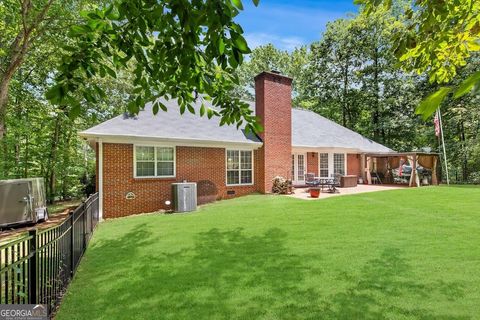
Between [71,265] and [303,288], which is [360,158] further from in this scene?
[71,265]

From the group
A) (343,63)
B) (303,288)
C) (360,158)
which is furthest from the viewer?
(343,63)

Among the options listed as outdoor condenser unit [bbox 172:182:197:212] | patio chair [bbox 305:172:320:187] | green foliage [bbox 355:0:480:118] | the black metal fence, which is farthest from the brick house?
green foliage [bbox 355:0:480:118]

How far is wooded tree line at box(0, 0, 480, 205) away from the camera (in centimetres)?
1497

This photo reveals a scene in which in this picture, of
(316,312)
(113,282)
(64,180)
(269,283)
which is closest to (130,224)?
(113,282)

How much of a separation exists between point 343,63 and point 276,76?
21.0m

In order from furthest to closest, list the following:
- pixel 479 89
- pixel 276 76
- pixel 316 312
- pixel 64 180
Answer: pixel 64 180 < pixel 276 76 < pixel 316 312 < pixel 479 89

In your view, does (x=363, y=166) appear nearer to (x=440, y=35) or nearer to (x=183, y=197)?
(x=183, y=197)

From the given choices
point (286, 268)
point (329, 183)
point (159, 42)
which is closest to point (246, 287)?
point (286, 268)

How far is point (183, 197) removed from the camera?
1113 centimetres

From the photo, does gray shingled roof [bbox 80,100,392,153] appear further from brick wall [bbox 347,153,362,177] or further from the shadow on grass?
the shadow on grass

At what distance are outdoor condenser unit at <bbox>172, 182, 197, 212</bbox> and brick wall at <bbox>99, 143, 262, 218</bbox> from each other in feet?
3.77

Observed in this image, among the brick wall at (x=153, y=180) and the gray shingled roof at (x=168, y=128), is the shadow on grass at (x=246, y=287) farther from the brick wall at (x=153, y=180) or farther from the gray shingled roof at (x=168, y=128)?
the gray shingled roof at (x=168, y=128)

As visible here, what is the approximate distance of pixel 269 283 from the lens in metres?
4.49

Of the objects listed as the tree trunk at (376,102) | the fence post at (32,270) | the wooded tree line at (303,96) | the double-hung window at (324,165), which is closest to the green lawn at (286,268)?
the fence post at (32,270)
